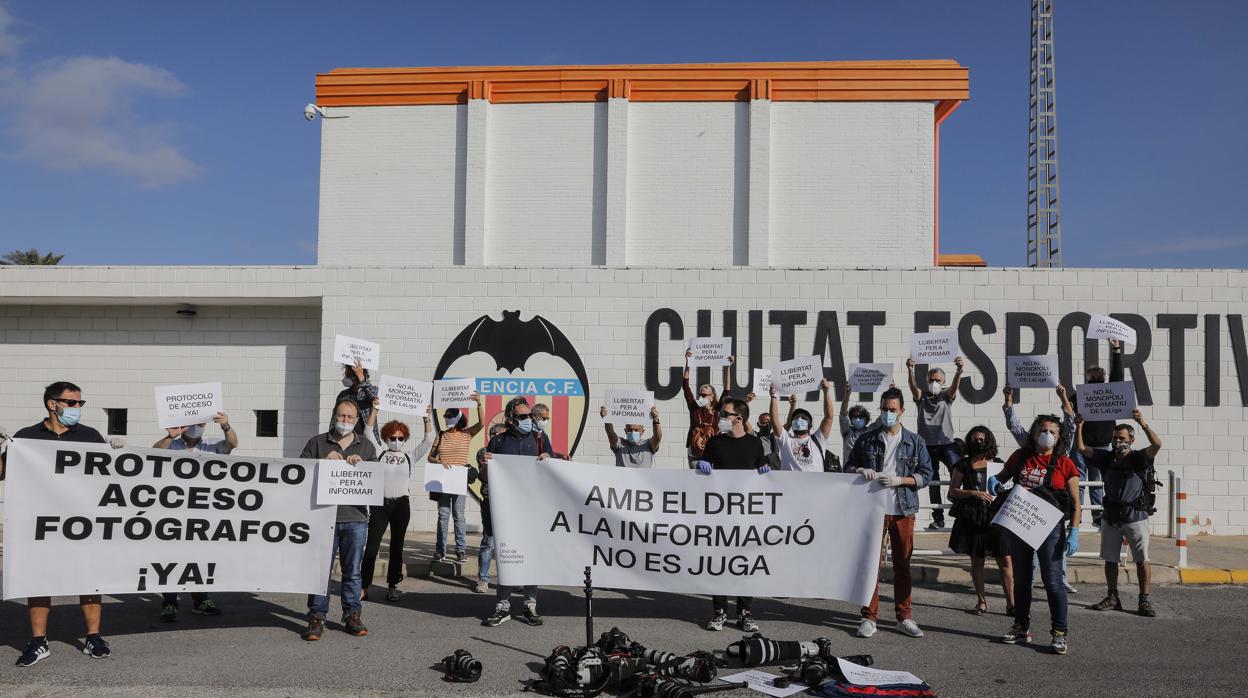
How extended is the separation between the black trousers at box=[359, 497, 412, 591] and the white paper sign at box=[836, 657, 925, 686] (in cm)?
449

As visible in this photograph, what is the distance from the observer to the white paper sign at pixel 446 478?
9.27 metres

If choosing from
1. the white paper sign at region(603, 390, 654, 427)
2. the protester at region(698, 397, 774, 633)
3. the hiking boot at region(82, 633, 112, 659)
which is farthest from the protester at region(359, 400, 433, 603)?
the protester at region(698, 397, 774, 633)

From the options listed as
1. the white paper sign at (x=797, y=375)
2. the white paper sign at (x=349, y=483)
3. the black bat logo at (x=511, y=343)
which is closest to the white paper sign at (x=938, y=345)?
the white paper sign at (x=797, y=375)

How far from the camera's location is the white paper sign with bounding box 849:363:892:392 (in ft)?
33.9

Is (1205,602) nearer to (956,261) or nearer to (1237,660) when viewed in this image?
(1237,660)

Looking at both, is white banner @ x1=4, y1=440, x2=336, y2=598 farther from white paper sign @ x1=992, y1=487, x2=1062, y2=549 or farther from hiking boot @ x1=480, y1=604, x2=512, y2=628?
white paper sign @ x1=992, y1=487, x2=1062, y2=549

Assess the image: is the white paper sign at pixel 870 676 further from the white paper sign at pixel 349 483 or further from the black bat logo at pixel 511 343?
the black bat logo at pixel 511 343

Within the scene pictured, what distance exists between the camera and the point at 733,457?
25.3ft

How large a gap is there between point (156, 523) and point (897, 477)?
583 centimetres

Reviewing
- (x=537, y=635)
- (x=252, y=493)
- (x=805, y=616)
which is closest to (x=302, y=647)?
(x=252, y=493)

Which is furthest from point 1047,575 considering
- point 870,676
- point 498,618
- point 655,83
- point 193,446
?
point 655,83

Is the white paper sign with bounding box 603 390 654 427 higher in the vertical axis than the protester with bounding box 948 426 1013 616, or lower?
higher

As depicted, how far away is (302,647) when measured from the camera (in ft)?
22.5

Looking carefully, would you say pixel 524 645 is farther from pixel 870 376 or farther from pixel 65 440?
pixel 870 376
